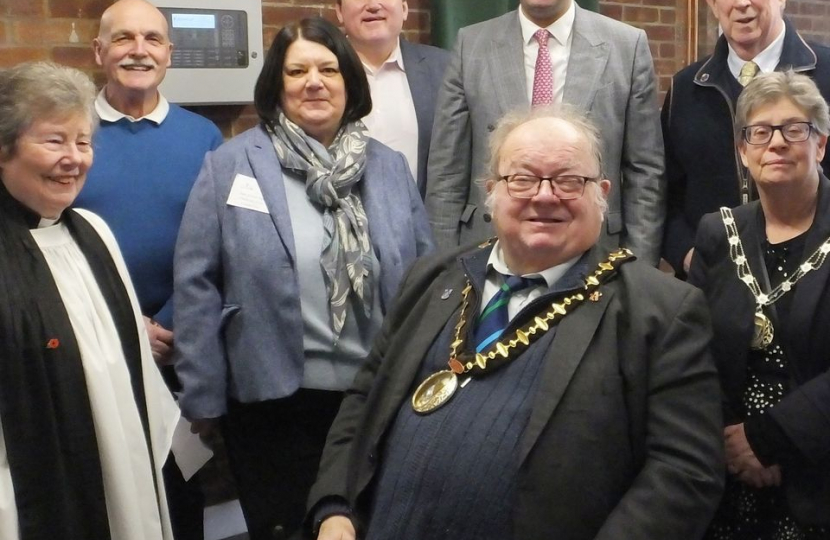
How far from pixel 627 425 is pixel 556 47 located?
53.9 inches

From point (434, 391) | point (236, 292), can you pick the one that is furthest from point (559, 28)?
point (434, 391)

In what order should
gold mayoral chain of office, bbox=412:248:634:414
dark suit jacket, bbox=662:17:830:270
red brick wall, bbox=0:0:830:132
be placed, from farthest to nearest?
red brick wall, bbox=0:0:830:132 < dark suit jacket, bbox=662:17:830:270 < gold mayoral chain of office, bbox=412:248:634:414

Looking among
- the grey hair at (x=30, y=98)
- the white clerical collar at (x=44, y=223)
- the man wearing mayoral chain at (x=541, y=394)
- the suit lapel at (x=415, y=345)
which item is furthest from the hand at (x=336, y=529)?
the grey hair at (x=30, y=98)

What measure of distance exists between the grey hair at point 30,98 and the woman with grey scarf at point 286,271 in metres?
0.46

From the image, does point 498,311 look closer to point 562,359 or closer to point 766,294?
point 562,359

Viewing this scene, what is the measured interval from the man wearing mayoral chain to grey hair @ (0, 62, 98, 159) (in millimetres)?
819

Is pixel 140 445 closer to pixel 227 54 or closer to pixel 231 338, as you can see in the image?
pixel 231 338

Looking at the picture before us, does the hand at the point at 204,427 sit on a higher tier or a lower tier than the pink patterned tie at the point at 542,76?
lower

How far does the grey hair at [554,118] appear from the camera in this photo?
186cm

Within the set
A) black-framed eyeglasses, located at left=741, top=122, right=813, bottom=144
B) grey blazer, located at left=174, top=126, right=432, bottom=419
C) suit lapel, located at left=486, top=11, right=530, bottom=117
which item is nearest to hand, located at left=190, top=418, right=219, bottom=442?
grey blazer, located at left=174, top=126, right=432, bottom=419

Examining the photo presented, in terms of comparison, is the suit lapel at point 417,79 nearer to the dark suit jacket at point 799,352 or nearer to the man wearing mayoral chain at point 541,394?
the man wearing mayoral chain at point 541,394

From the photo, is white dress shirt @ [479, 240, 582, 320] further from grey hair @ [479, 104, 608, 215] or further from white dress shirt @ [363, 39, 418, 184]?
white dress shirt @ [363, 39, 418, 184]

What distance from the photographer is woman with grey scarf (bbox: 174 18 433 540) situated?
226 centimetres

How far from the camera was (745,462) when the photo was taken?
188cm
